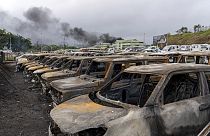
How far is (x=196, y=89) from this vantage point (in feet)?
19.1

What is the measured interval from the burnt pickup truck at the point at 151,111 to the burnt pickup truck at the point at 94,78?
1.71 m

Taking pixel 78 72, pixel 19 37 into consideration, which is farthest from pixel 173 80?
pixel 19 37

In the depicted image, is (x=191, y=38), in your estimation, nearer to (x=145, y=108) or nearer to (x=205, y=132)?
(x=205, y=132)

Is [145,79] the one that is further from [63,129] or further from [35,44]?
[35,44]

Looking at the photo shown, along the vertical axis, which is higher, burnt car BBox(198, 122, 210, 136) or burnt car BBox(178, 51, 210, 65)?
burnt car BBox(178, 51, 210, 65)

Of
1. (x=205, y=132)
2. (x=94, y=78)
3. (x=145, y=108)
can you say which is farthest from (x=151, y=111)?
(x=94, y=78)

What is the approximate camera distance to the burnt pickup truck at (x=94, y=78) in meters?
7.99

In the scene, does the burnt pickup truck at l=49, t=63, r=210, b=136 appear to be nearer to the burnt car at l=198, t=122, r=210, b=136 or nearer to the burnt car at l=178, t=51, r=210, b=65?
the burnt car at l=198, t=122, r=210, b=136

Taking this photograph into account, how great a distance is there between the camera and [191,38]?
59.8 meters

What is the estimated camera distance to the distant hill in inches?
2153

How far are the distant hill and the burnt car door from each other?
47184 mm

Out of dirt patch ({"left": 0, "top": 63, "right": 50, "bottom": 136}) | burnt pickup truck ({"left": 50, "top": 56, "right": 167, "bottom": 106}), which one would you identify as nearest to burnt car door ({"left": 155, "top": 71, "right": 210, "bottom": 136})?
burnt pickup truck ({"left": 50, "top": 56, "right": 167, "bottom": 106})

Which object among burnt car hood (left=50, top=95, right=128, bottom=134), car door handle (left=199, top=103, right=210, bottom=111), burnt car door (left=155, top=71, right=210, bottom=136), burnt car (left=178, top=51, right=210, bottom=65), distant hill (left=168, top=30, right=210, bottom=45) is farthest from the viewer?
distant hill (left=168, top=30, right=210, bottom=45)

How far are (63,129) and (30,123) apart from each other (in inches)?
169
